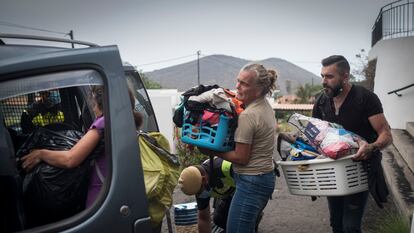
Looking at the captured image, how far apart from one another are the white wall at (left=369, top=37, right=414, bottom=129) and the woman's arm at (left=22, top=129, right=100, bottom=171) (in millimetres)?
8111

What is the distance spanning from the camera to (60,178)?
198 centimetres

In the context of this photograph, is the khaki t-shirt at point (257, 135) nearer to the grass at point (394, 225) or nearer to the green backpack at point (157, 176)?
the green backpack at point (157, 176)

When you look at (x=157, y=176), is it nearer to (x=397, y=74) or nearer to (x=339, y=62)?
(x=339, y=62)

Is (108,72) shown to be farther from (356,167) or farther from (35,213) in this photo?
(356,167)

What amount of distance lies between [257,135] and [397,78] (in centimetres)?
732

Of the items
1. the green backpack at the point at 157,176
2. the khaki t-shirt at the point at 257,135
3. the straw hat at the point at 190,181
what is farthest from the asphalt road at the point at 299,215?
the green backpack at the point at 157,176

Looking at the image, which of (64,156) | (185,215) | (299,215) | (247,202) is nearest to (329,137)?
(247,202)

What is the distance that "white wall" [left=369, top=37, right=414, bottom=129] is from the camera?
28.0 ft

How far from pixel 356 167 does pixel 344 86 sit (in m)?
0.68

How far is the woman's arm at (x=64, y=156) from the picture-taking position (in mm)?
1976

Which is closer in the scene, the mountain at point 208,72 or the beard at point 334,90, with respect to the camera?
the beard at point 334,90

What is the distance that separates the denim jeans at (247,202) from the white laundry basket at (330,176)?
12.3 inches

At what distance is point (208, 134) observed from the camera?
271 centimetres

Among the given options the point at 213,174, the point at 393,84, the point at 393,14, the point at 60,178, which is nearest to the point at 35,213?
the point at 60,178
